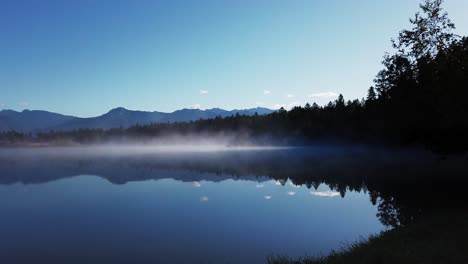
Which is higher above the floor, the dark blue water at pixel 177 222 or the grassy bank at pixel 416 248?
the grassy bank at pixel 416 248

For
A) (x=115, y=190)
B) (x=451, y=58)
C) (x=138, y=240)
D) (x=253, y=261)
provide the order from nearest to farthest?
(x=253, y=261) < (x=138, y=240) < (x=451, y=58) < (x=115, y=190)

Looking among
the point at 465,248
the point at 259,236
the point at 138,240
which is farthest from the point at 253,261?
the point at 465,248

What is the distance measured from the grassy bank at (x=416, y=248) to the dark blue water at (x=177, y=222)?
3873mm

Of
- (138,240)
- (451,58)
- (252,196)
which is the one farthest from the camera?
(252,196)

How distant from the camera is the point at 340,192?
134ft

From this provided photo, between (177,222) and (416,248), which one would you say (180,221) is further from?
(416,248)

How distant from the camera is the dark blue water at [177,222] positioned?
20000 mm

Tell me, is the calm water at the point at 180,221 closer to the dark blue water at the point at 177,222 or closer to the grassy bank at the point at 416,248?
the dark blue water at the point at 177,222

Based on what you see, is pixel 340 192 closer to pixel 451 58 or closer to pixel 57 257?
pixel 451 58

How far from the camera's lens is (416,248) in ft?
49.2

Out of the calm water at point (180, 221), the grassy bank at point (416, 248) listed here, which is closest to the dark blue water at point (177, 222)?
the calm water at point (180, 221)

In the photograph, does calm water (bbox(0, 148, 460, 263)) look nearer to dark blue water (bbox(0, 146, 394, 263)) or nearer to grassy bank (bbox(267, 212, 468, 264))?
dark blue water (bbox(0, 146, 394, 263))

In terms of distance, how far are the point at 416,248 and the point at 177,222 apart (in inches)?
675

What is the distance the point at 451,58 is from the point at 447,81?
3288mm
